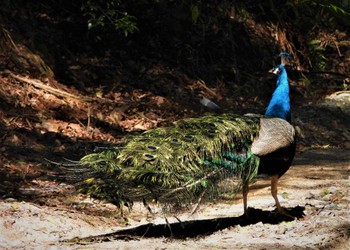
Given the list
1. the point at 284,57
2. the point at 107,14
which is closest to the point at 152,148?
the point at 284,57

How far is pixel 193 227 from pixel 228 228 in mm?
296

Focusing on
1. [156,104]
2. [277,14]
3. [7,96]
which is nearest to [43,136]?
[7,96]

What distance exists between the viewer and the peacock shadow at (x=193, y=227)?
207 inches

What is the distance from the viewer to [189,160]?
17.1ft

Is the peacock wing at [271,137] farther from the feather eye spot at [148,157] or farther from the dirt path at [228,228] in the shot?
the feather eye spot at [148,157]

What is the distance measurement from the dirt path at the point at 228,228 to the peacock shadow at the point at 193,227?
8cm

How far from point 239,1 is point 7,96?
265 inches

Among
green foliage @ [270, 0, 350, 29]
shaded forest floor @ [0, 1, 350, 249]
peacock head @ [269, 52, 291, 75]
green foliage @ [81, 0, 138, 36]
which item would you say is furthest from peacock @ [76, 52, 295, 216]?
green foliage @ [270, 0, 350, 29]

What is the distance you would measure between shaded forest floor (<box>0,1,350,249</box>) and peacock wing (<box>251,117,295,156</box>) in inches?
20.0

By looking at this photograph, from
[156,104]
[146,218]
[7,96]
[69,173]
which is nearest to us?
[69,173]

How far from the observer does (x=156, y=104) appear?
11.1 meters

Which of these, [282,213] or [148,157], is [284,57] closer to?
[282,213]

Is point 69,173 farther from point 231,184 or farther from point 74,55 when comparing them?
point 74,55

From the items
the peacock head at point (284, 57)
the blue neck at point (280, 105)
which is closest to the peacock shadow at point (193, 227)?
the blue neck at point (280, 105)
